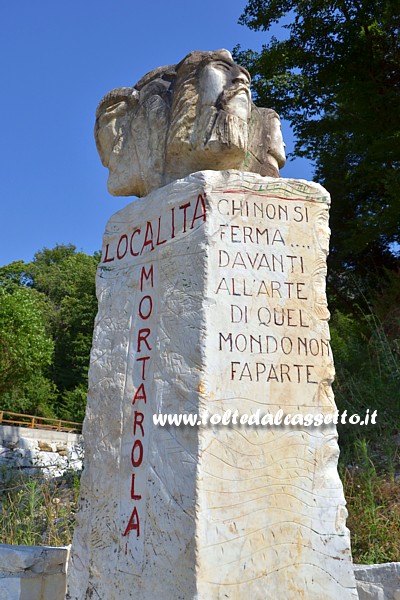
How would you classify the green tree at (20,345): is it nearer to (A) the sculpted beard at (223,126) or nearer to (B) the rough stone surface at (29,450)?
(B) the rough stone surface at (29,450)

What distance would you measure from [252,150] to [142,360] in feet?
5.02

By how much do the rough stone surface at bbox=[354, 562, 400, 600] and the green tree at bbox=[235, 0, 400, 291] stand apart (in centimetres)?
593

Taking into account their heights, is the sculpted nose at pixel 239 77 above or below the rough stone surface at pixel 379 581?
above

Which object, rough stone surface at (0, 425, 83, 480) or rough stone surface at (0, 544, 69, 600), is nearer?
rough stone surface at (0, 544, 69, 600)

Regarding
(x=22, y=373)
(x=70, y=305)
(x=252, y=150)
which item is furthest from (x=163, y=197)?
(x=70, y=305)

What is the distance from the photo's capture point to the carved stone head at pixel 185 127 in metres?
3.48

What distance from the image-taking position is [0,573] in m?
3.64

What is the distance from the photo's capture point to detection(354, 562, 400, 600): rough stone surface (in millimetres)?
3441

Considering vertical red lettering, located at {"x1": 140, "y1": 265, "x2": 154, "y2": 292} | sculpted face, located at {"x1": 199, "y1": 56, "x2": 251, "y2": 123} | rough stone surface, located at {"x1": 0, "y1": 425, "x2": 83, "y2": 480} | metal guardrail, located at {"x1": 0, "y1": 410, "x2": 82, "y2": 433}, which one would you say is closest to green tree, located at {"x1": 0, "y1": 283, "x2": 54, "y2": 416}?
metal guardrail, located at {"x1": 0, "y1": 410, "x2": 82, "y2": 433}

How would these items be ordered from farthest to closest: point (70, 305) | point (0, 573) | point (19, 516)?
1. point (70, 305)
2. point (19, 516)
3. point (0, 573)

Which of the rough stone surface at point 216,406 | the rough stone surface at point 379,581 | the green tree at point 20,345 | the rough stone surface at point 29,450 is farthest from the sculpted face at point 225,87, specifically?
the green tree at point 20,345

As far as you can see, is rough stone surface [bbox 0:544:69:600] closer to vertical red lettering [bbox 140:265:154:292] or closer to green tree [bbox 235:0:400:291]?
vertical red lettering [bbox 140:265:154:292]

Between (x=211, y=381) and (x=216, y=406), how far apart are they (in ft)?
0.40

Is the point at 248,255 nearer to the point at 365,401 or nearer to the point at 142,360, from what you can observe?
Answer: the point at 142,360
